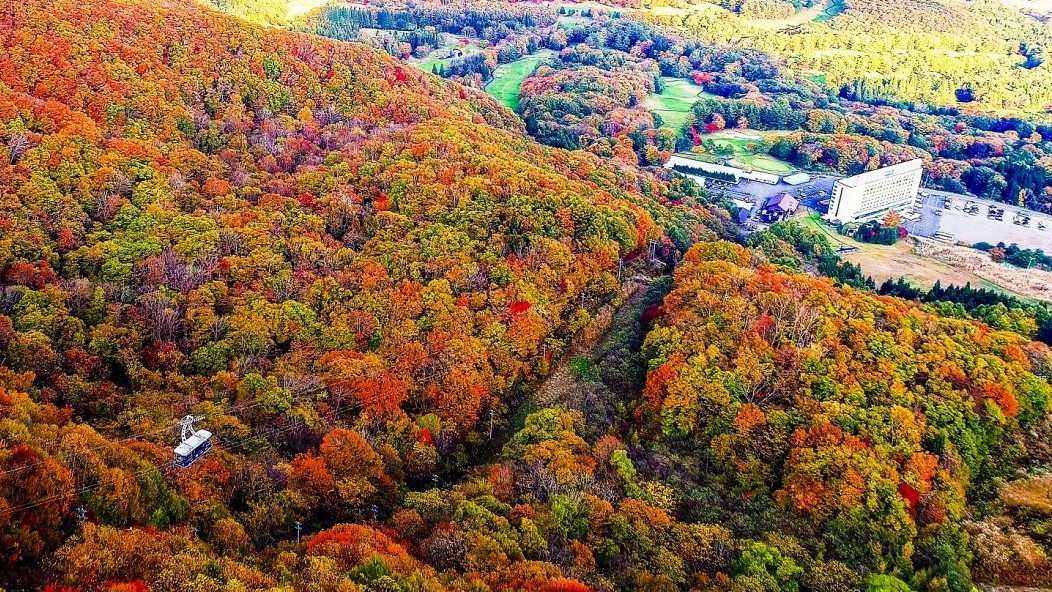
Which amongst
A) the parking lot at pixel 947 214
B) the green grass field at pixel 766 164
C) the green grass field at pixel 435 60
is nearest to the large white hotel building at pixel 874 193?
the parking lot at pixel 947 214

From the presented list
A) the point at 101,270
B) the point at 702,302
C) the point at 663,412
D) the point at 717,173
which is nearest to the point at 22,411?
the point at 101,270

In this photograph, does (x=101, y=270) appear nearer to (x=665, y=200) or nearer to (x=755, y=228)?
(x=665, y=200)

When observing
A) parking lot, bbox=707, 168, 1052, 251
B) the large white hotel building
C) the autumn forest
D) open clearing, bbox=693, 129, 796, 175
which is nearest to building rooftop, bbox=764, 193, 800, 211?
parking lot, bbox=707, 168, 1052, 251

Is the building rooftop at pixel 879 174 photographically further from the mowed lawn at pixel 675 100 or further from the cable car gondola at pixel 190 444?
the cable car gondola at pixel 190 444

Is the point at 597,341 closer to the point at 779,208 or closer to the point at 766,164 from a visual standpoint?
the point at 779,208

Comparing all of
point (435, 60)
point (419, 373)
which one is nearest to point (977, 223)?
point (419, 373)
